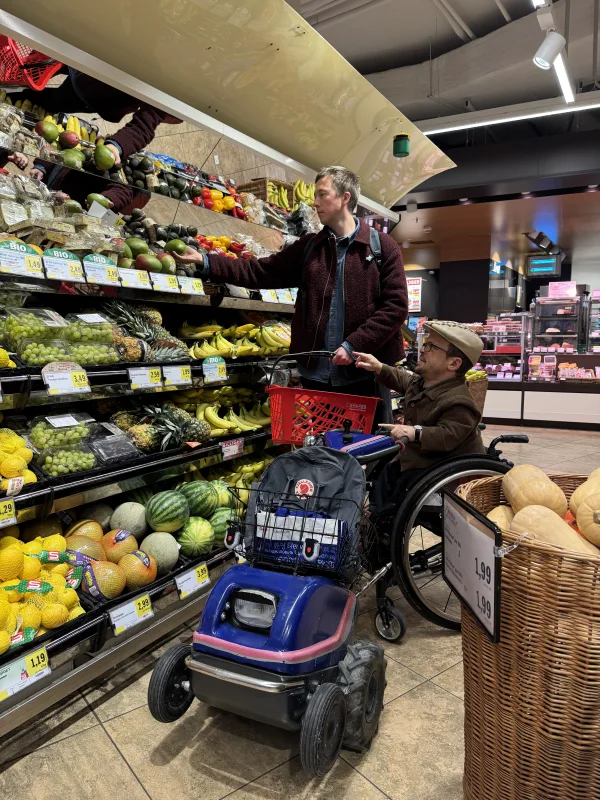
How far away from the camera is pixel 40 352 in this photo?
2.22 m

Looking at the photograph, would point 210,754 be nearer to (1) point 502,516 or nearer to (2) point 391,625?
(2) point 391,625

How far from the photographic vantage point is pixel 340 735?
5.19 ft

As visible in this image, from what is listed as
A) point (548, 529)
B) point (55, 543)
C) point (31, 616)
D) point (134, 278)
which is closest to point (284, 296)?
point (134, 278)

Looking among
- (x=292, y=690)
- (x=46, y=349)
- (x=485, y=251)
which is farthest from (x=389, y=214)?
(x=485, y=251)

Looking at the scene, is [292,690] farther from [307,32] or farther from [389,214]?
[389,214]

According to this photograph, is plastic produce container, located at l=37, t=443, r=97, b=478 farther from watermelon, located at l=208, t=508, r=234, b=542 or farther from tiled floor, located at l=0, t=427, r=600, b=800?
tiled floor, located at l=0, t=427, r=600, b=800

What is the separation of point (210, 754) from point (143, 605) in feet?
1.98

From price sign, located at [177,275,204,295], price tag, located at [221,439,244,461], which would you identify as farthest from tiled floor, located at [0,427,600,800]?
price sign, located at [177,275,204,295]

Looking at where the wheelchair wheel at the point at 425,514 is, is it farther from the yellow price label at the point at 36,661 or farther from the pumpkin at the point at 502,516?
the yellow price label at the point at 36,661

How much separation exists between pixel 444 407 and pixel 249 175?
11.4 feet

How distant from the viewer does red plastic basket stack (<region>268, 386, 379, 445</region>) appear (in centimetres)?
234

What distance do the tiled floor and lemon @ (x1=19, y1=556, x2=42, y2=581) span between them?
18.6 inches

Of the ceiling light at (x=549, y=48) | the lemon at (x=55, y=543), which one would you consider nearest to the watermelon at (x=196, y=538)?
the lemon at (x=55, y=543)

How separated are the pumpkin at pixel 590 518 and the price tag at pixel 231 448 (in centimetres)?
202
